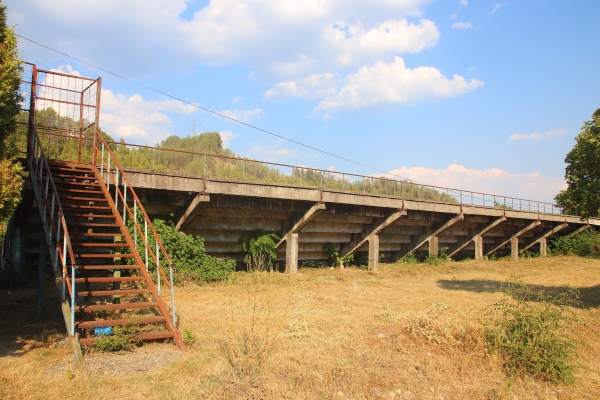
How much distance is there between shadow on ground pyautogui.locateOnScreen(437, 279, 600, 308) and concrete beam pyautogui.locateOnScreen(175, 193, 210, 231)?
9537mm

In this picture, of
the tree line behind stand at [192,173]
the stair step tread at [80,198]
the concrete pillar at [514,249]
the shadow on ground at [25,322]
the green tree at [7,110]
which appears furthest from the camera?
the concrete pillar at [514,249]

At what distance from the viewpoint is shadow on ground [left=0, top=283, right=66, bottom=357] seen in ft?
24.2

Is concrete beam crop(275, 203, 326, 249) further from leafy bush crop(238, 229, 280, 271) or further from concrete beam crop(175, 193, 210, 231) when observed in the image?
concrete beam crop(175, 193, 210, 231)

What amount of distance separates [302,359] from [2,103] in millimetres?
5947

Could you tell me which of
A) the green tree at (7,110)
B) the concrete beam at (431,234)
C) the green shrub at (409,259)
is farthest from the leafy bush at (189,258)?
the concrete beam at (431,234)

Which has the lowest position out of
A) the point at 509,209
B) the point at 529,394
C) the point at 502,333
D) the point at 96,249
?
the point at 529,394

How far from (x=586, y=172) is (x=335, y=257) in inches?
412

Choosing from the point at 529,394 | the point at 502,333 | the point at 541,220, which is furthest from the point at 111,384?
the point at 541,220

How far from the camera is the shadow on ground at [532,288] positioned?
44.3 feet

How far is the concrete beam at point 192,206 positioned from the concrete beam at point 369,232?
8.41m

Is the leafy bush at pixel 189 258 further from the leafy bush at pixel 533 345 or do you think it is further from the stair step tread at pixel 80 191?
the leafy bush at pixel 533 345

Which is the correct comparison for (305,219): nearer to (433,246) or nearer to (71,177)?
(71,177)

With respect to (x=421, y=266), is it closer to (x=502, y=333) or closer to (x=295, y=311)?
(x=295, y=311)

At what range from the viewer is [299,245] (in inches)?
706
